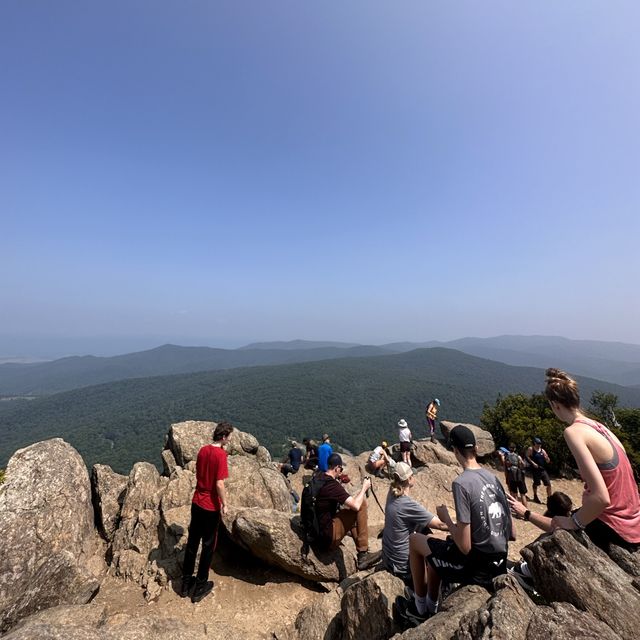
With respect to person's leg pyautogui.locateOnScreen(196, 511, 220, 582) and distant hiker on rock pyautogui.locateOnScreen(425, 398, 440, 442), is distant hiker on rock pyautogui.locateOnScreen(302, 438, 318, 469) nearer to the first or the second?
distant hiker on rock pyautogui.locateOnScreen(425, 398, 440, 442)

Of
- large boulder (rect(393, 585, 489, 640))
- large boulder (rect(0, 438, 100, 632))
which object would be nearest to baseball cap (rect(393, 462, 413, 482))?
large boulder (rect(393, 585, 489, 640))

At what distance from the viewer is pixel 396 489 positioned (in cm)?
613

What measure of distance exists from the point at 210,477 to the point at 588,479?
6426 mm

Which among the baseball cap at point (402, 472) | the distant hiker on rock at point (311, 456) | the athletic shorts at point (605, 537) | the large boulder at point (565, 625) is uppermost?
the baseball cap at point (402, 472)

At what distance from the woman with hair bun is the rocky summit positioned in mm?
235

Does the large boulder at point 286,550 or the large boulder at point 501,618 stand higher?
the large boulder at point 501,618

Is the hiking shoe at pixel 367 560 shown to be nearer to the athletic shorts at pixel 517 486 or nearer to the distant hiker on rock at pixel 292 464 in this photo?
the athletic shorts at pixel 517 486

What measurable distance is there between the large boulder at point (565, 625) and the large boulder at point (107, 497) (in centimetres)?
1022

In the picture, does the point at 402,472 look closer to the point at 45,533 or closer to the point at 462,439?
the point at 462,439

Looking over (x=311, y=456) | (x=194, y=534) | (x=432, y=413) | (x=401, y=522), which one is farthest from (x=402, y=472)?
(x=432, y=413)

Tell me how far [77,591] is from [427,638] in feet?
23.0

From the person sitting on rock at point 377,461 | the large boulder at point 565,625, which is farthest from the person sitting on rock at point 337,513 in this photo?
the person sitting on rock at point 377,461

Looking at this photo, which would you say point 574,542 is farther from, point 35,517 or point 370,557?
point 35,517

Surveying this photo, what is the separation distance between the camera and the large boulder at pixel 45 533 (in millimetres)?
6227
